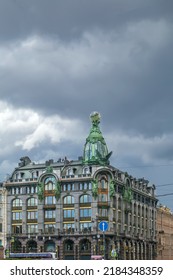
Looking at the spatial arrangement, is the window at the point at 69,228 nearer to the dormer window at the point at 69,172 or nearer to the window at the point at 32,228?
the window at the point at 32,228

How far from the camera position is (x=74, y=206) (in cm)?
12025

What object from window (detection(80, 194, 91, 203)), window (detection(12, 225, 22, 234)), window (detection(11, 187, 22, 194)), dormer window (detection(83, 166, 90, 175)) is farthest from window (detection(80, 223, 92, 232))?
window (detection(11, 187, 22, 194))

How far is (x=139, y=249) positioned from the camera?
137000 mm

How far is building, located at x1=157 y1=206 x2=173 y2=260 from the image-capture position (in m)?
161

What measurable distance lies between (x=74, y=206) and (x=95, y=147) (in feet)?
54.8

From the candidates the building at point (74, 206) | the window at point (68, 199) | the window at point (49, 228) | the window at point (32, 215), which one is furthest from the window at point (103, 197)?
the window at point (32, 215)

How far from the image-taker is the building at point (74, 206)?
119m

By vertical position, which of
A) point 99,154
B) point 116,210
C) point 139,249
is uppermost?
point 99,154

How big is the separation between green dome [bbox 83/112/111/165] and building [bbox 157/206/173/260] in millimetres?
44168

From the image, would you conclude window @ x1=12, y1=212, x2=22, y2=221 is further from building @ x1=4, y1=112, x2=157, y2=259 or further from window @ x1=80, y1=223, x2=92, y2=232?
window @ x1=80, y1=223, x2=92, y2=232

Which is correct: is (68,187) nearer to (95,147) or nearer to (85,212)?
(85,212)
